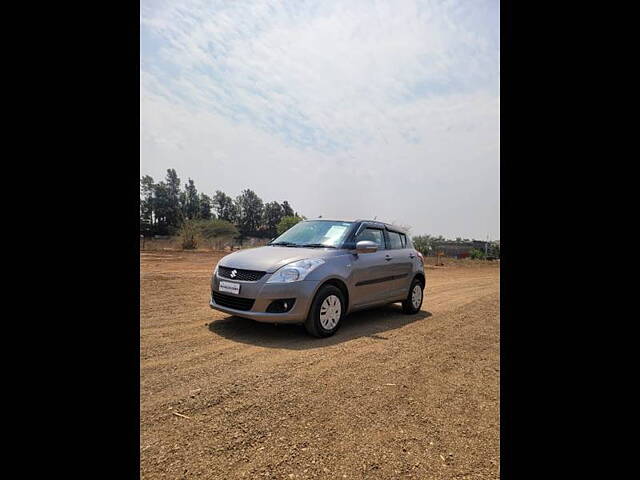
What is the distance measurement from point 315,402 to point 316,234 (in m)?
3.37

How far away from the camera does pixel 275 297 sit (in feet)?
14.4

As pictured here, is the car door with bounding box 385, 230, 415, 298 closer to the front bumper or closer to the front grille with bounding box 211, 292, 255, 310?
the front bumper

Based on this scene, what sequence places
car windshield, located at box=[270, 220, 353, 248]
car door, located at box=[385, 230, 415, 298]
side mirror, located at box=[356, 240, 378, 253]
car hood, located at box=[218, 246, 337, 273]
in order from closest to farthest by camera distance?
car hood, located at box=[218, 246, 337, 273] < side mirror, located at box=[356, 240, 378, 253] < car windshield, located at box=[270, 220, 353, 248] < car door, located at box=[385, 230, 415, 298]

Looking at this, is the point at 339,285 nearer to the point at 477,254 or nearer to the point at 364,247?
the point at 364,247

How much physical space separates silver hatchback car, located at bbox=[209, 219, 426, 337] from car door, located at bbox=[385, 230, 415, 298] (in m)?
0.02

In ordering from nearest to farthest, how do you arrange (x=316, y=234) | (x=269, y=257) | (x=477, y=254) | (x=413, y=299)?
(x=269, y=257), (x=316, y=234), (x=413, y=299), (x=477, y=254)

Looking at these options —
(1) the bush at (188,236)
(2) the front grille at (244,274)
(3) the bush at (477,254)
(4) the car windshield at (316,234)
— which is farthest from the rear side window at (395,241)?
(3) the bush at (477,254)

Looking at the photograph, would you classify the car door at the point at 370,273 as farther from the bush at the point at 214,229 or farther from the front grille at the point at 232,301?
the bush at the point at 214,229

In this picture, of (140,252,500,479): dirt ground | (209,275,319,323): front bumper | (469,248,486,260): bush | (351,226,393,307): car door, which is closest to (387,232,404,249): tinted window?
(351,226,393,307): car door

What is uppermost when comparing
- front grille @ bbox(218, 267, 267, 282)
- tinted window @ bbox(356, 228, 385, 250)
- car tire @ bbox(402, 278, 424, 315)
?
tinted window @ bbox(356, 228, 385, 250)

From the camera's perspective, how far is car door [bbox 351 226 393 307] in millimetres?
5259

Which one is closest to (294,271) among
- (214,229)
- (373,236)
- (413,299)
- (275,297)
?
(275,297)
